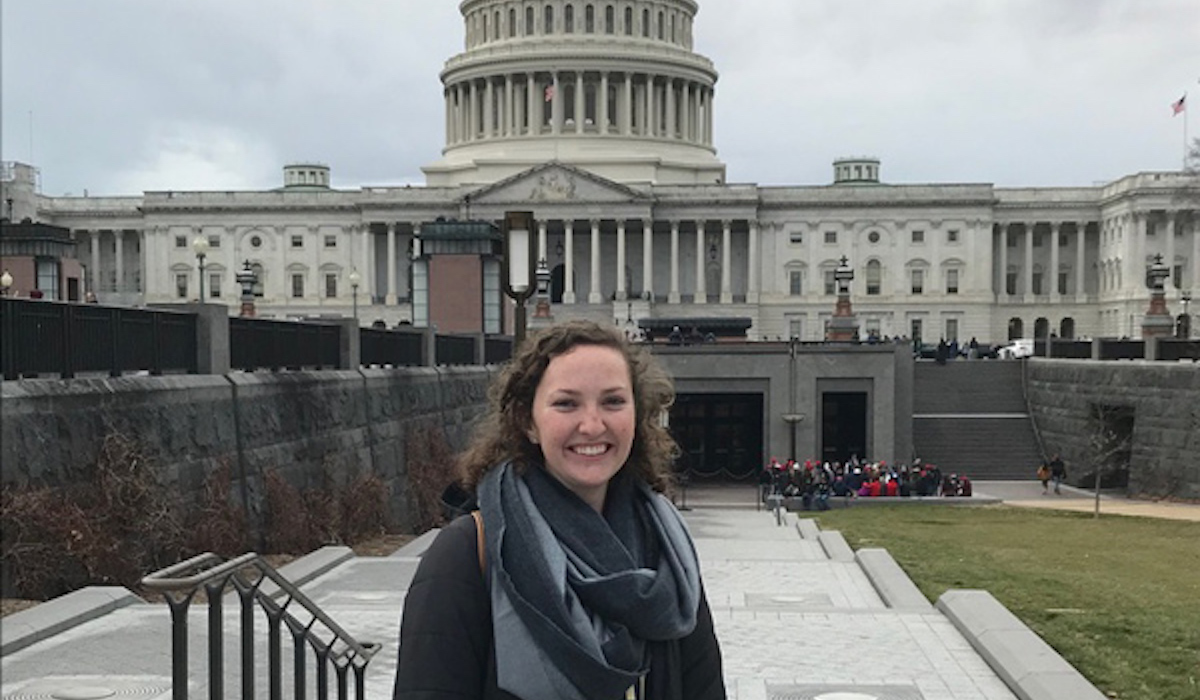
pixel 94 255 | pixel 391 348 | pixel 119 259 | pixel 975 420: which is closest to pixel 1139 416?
pixel 975 420

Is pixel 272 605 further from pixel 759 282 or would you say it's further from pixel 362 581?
pixel 759 282

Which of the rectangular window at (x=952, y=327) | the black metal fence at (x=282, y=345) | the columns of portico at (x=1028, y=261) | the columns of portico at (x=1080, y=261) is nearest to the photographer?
the black metal fence at (x=282, y=345)

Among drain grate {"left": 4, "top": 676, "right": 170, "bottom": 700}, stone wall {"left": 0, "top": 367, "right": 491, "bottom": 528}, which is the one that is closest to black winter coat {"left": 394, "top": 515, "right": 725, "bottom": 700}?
drain grate {"left": 4, "top": 676, "right": 170, "bottom": 700}

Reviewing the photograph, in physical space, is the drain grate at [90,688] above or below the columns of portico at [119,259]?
below

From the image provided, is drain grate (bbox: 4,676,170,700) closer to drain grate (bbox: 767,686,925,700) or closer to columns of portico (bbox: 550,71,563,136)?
drain grate (bbox: 767,686,925,700)

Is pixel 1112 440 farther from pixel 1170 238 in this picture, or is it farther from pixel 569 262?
pixel 569 262

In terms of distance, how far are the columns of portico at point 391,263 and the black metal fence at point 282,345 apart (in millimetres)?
82738

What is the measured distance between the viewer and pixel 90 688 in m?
10.0

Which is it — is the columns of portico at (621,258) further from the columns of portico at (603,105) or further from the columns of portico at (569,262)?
the columns of portico at (603,105)

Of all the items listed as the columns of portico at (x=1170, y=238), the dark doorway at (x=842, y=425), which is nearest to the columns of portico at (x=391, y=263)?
the columns of portico at (x=1170, y=238)

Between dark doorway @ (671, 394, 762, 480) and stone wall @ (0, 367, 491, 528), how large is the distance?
24412 mm

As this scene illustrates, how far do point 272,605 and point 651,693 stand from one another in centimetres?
339

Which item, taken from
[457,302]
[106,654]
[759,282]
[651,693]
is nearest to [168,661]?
[106,654]

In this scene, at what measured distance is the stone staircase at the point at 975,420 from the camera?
166 ft
